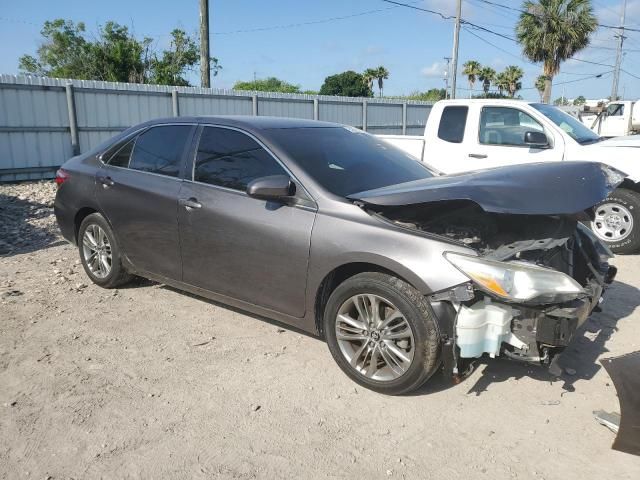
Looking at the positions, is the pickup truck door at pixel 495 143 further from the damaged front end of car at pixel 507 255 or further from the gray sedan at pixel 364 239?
the damaged front end of car at pixel 507 255

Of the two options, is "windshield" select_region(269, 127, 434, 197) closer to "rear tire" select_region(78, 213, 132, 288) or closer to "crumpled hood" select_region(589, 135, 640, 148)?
"rear tire" select_region(78, 213, 132, 288)

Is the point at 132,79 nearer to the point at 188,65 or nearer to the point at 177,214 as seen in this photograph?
the point at 188,65

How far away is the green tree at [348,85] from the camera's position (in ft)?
234

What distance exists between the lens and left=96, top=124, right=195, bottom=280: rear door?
14.7ft

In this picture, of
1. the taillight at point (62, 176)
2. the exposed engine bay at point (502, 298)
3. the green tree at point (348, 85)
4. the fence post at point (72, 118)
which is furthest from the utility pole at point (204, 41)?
the green tree at point (348, 85)

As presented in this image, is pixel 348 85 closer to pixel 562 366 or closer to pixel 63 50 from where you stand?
pixel 63 50

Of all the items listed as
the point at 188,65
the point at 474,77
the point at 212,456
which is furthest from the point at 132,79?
the point at 474,77

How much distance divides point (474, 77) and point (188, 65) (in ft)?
119

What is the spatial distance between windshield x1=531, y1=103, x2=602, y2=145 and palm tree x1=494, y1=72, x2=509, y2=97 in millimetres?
51798

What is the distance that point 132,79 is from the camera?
103 feet

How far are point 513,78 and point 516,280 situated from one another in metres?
58.3

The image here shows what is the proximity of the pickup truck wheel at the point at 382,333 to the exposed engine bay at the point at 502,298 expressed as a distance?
0.37ft

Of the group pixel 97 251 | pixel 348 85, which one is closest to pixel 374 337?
pixel 97 251

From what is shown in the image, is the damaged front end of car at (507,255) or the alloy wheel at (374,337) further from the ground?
the damaged front end of car at (507,255)
